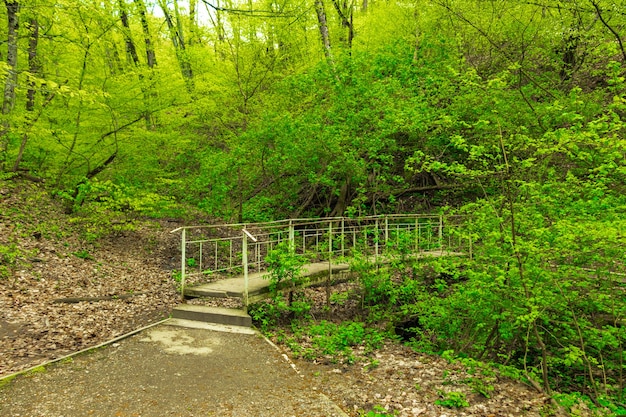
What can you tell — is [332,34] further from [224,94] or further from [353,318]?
[353,318]

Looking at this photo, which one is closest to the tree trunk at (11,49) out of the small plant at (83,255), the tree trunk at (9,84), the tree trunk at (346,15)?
the tree trunk at (9,84)

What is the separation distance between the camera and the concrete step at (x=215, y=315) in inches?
234

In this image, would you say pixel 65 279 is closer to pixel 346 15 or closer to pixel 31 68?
pixel 31 68

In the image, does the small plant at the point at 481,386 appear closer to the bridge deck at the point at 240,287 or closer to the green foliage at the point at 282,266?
the green foliage at the point at 282,266

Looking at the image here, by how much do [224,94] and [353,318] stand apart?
7.63 metres

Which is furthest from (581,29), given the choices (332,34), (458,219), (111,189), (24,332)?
(24,332)

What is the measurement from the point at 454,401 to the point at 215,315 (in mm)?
3585

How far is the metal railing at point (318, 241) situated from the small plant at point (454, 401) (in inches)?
86.6

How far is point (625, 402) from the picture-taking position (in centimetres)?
487

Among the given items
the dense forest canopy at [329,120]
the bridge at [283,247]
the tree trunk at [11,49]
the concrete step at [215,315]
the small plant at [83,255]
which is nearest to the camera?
the concrete step at [215,315]

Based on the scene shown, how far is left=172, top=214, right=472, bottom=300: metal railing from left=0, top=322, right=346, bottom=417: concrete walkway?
1.76 meters

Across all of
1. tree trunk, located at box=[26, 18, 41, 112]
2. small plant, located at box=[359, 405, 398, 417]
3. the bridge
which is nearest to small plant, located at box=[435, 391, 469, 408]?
small plant, located at box=[359, 405, 398, 417]

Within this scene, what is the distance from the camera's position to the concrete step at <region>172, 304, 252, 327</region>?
594 cm

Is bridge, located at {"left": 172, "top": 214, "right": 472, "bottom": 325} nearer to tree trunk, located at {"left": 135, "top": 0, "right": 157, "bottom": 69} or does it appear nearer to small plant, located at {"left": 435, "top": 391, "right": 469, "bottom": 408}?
small plant, located at {"left": 435, "top": 391, "right": 469, "bottom": 408}
